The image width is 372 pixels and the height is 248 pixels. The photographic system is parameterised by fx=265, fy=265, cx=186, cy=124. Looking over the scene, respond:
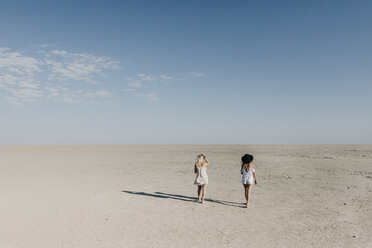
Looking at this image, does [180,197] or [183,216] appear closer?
[183,216]

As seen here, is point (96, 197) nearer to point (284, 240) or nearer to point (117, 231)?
point (117, 231)

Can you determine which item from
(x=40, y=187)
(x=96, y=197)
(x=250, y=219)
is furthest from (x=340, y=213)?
(x=40, y=187)

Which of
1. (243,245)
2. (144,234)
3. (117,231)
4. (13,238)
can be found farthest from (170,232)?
(13,238)

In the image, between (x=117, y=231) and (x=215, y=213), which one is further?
(x=215, y=213)

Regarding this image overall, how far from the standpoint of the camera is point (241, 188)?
42.4 feet

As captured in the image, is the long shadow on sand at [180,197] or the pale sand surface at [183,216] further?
the long shadow on sand at [180,197]

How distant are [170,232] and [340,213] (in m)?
5.60

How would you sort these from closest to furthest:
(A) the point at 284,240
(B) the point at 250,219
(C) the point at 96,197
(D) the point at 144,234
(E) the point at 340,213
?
1. (A) the point at 284,240
2. (D) the point at 144,234
3. (B) the point at 250,219
4. (E) the point at 340,213
5. (C) the point at 96,197

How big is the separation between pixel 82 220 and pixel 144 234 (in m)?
2.32

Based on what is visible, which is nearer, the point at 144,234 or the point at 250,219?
the point at 144,234

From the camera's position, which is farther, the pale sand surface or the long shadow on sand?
the long shadow on sand

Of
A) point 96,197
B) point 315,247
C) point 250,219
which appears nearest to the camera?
point 315,247

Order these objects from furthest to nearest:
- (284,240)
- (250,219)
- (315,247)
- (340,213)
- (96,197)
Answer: (96,197), (340,213), (250,219), (284,240), (315,247)

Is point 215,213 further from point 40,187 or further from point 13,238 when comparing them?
point 40,187
